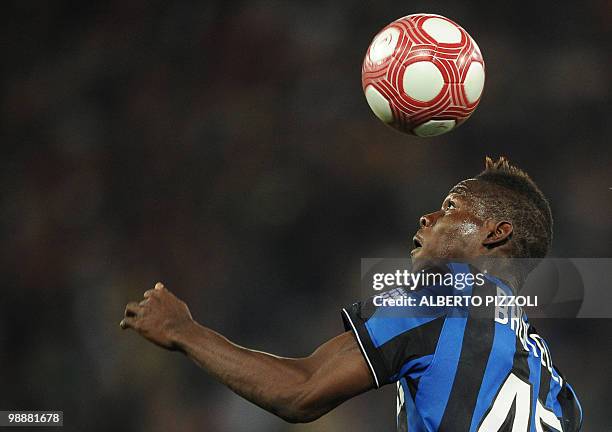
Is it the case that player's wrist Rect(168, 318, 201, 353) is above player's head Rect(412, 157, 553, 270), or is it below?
below

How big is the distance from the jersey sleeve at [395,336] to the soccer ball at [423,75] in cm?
114

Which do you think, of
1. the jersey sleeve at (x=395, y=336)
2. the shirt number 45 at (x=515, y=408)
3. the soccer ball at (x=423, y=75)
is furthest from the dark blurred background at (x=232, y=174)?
the jersey sleeve at (x=395, y=336)

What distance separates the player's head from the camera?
9.88 ft

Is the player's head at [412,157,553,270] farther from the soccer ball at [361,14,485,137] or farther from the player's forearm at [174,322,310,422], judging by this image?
the player's forearm at [174,322,310,422]

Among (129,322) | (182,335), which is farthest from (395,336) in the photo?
(129,322)

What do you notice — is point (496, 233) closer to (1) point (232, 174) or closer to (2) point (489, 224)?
(2) point (489, 224)

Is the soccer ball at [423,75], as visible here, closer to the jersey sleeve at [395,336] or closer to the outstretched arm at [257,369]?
the jersey sleeve at [395,336]

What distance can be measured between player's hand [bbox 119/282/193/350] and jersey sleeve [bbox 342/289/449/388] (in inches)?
20.9

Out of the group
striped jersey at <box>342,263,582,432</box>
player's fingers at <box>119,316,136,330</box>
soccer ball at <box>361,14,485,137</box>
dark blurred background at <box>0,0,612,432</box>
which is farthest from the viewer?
dark blurred background at <box>0,0,612,432</box>

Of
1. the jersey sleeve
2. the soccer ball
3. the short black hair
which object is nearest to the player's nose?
the short black hair

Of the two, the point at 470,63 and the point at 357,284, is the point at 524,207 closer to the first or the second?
the point at 470,63

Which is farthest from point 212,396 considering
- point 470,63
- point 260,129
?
point 470,63

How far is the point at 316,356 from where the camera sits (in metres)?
2.57

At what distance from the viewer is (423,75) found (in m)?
3.51
